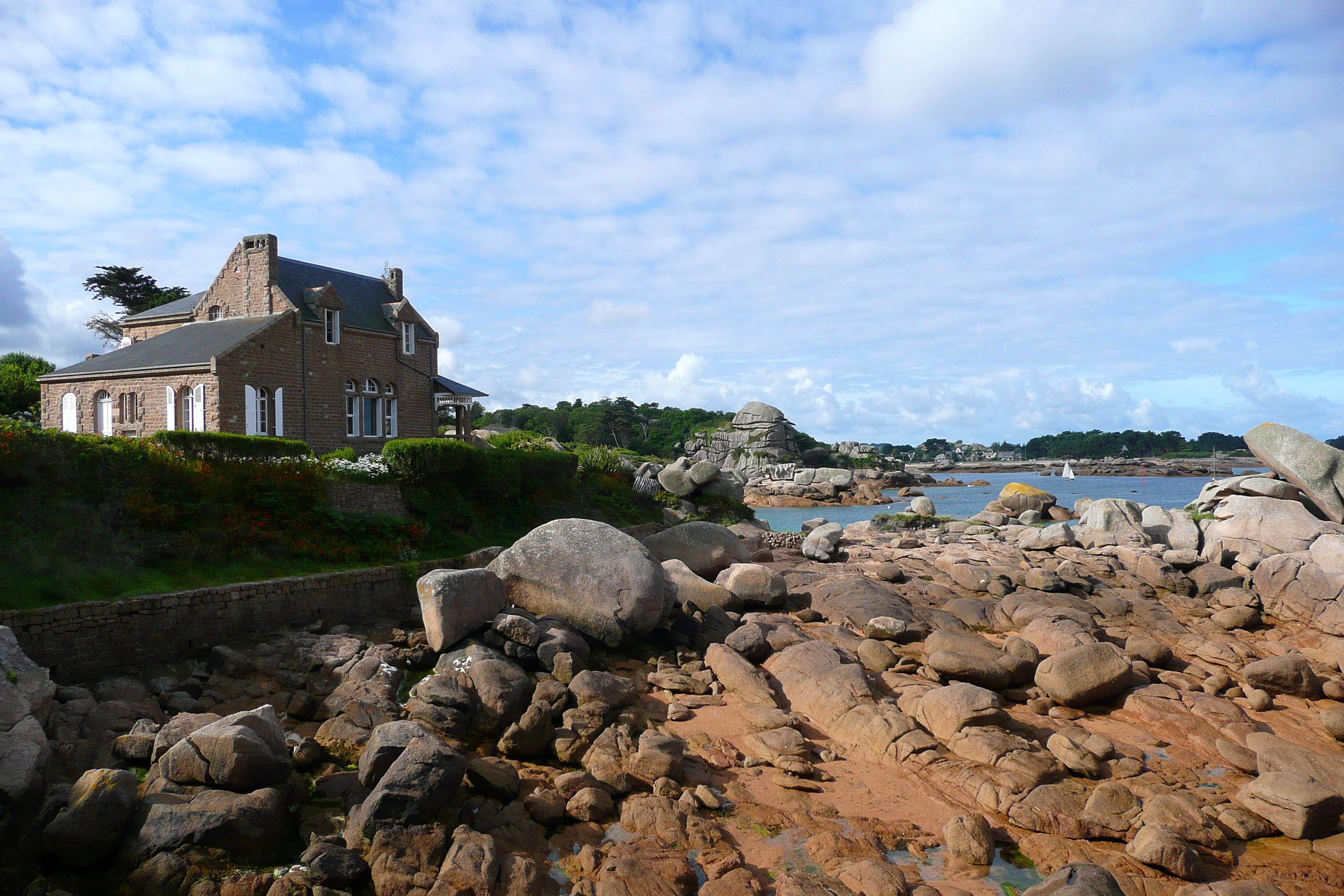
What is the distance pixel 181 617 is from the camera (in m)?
11.8

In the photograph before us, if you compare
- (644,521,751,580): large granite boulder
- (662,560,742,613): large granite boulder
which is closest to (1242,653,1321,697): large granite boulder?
(662,560,742,613): large granite boulder

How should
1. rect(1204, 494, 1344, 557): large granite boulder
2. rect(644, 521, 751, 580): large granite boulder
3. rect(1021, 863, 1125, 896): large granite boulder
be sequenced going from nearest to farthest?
rect(1021, 863, 1125, 896): large granite boulder → rect(644, 521, 751, 580): large granite boulder → rect(1204, 494, 1344, 557): large granite boulder

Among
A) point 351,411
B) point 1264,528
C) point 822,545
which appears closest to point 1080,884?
point 822,545

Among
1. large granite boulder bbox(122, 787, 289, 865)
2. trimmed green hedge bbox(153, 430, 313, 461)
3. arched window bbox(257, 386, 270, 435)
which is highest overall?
arched window bbox(257, 386, 270, 435)

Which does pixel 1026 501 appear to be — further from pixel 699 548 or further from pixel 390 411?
pixel 390 411

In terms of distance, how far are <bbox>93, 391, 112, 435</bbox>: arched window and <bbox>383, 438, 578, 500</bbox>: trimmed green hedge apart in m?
14.1

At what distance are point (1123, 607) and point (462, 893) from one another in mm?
16563

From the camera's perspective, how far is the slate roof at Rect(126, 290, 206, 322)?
31969 mm

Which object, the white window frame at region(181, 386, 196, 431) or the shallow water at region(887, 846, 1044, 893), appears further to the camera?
the white window frame at region(181, 386, 196, 431)

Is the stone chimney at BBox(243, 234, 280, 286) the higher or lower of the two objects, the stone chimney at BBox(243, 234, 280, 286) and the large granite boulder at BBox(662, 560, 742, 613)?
the higher

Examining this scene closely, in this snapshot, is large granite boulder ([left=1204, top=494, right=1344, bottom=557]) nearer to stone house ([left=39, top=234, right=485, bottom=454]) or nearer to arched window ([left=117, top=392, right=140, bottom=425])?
stone house ([left=39, top=234, right=485, bottom=454])

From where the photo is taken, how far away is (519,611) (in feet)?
40.9

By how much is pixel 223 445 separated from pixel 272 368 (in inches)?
487

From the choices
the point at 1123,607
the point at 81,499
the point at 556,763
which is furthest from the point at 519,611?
the point at 1123,607
